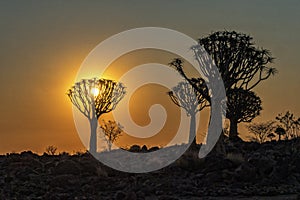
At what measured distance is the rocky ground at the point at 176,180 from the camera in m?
20.6

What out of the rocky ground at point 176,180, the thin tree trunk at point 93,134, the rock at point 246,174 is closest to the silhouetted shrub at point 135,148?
the thin tree trunk at point 93,134

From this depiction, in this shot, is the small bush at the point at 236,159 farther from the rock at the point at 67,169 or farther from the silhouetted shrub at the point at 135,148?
the silhouetted shrub at the point at 135,148

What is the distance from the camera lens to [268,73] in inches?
1196

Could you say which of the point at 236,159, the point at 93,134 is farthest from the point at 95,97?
the point at 236,159

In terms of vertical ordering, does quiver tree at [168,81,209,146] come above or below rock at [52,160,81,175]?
above

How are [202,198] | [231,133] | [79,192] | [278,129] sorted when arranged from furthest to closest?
[278,129]
[231,133]
[79,192]
[202,198]

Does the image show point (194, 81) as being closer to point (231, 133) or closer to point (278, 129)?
point (231, 133)

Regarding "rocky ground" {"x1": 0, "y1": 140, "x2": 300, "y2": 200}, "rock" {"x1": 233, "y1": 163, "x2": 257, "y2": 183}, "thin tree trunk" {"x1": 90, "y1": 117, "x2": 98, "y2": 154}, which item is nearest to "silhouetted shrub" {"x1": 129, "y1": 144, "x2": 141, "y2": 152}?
"thin tree trunk" {"x1": 90, "y1": 117, "x2": 98, "y2": 154}

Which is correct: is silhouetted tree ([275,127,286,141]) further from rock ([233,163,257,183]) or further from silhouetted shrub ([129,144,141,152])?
rock ([233,163,257,183])

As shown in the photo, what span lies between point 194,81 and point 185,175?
11102mm

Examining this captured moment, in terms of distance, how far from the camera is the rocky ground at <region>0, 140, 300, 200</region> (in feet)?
67.7

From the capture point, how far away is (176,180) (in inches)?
953

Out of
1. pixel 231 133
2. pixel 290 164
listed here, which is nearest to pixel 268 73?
pixel 290 164

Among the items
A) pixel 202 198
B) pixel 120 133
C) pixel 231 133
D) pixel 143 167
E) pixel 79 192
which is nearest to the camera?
pixel 202 198
